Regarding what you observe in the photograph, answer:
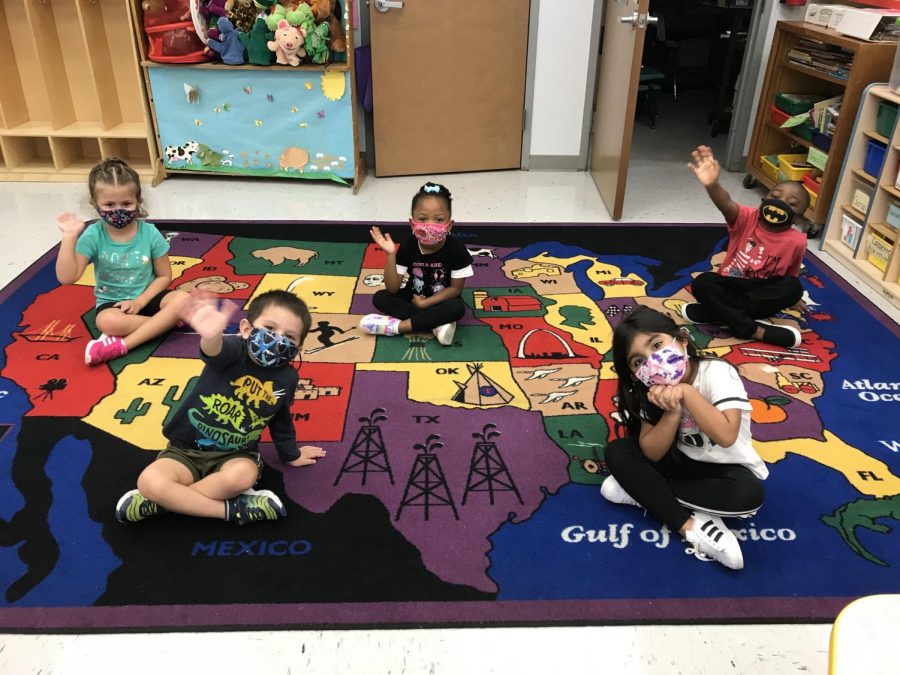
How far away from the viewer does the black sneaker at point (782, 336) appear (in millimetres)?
2785

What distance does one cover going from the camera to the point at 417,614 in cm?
169

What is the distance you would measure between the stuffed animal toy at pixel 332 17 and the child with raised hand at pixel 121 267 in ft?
6.10

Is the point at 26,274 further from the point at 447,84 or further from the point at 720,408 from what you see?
the point at 720,408

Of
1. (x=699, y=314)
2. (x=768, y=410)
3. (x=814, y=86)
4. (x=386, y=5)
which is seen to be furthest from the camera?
(x=814, y=86)

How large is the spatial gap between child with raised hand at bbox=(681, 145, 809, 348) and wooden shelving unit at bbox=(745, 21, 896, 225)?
982 millimetres

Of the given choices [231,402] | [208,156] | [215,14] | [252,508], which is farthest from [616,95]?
[252,508]

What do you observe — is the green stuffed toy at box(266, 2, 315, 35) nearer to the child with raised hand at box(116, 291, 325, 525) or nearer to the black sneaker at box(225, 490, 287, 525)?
the child with raised hand at box(116, 291, 325, 525)

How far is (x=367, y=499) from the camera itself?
2004 mm

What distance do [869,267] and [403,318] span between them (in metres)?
2.16

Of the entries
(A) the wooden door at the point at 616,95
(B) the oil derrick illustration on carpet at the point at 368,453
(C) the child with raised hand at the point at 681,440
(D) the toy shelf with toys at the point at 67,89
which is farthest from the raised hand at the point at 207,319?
(D) the toy shelf with toys at the point at 67,89

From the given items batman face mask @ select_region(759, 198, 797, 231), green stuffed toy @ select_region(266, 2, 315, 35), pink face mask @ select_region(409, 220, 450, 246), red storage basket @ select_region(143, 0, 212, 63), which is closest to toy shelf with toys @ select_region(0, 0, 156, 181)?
red storage basket @ select_region(143, 0, 212, 63)

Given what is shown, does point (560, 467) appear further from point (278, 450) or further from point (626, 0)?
point (626, 0)

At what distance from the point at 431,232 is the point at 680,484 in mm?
1251

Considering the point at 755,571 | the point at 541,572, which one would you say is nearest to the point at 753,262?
the point at 755,571
